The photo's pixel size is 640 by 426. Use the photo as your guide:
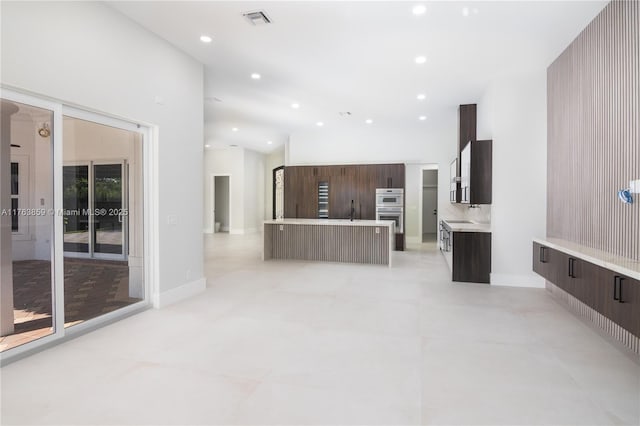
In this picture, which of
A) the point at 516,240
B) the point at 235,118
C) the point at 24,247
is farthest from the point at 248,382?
the point at 235,118

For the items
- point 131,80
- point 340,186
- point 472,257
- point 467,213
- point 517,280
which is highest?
point 131,80

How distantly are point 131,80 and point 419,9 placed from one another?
10.3ft

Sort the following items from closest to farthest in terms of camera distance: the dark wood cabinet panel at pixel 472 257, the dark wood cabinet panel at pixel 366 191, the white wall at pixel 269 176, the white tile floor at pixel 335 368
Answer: the white tile floor at pixel 335 368
the dark wood cabinet panel at pixel 472 257
the dark wood cabinet panel at pixel 366 191
the white wall at pixel 269 176

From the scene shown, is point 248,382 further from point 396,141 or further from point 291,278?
point 396,141

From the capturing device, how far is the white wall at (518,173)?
534cm

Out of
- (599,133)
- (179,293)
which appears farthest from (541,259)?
(179,293)

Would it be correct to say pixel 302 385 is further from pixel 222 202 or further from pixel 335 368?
pixel 222 202

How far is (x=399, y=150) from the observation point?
1009 centimetres

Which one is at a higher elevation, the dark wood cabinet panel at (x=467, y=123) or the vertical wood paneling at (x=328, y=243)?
the dark wood cabinet panel at (x=467, y=123)

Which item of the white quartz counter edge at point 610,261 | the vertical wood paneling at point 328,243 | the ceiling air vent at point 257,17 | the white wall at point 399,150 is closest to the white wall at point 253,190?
the white wall at point 399,150

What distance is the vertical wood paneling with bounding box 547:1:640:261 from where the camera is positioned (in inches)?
125

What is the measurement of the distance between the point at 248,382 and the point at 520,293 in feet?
13.8

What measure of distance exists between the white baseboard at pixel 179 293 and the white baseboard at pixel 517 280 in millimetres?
4426

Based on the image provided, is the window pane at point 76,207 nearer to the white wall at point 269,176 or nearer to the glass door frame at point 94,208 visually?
the glass door frame at point 94,208
